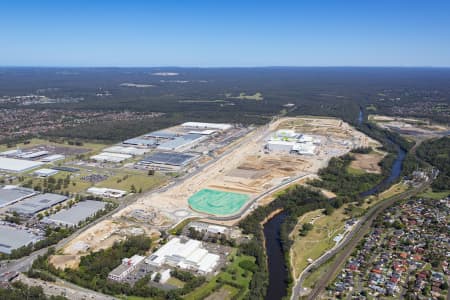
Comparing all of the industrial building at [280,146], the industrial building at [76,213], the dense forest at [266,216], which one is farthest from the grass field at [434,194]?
the industrial building at [76,213]

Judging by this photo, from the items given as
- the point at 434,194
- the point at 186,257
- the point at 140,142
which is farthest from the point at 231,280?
the point at 140,142

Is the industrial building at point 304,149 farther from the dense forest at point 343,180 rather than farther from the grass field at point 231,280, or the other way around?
the grass field at point 231,280

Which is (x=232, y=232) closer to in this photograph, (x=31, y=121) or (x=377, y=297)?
(x=377, y=297)

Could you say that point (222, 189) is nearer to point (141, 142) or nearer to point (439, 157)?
point (141, 142)

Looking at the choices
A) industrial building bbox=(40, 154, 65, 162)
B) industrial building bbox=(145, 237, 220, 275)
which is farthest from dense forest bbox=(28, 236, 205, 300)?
industrial building bbox=(40, 154, 65, 162)

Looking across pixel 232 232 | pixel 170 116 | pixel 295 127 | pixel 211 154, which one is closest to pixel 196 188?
pixel 232 232

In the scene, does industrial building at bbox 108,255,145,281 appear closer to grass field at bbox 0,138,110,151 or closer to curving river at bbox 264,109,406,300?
curving river at bbox 264,109,406,300
